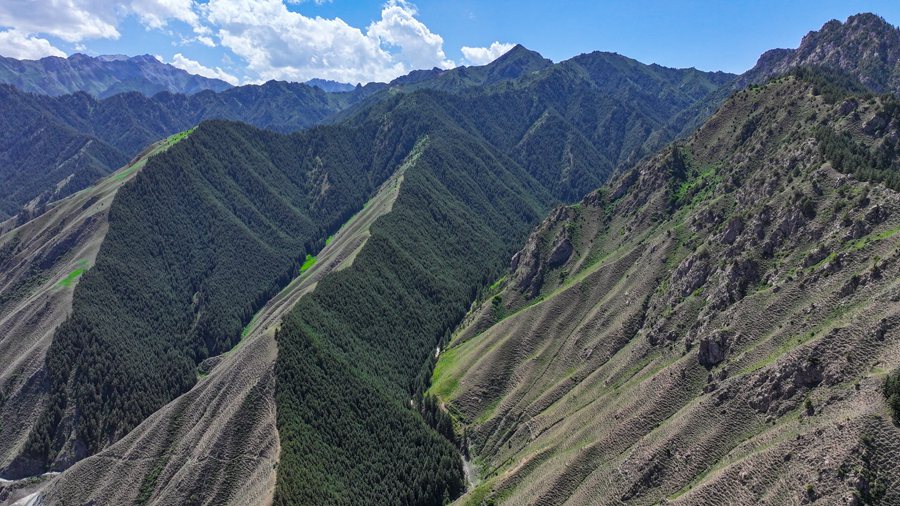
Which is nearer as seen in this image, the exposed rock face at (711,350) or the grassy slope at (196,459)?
the exposed rock face at (711,350)

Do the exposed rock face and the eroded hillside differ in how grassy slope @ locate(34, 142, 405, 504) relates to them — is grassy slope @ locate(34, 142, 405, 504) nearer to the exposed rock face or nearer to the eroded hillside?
the eroded hillside

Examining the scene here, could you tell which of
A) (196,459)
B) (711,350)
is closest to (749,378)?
(711,350)

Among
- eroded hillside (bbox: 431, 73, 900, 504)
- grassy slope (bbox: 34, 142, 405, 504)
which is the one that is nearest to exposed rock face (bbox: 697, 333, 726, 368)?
eroded hillside (bbox: 431, 73, 900, 504)

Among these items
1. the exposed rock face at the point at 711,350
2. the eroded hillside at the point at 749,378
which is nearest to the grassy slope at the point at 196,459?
the eroded hillside at the point at 749,378

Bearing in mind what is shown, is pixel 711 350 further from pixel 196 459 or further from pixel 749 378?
pixel 196 459

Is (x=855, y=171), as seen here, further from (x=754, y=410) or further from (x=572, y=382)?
(x=572, y=382)

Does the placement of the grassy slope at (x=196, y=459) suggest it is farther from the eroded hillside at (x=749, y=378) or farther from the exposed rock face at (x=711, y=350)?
the exposed rock face at (x=711, y=350)

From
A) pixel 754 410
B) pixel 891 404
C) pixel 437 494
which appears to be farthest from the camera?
pixel 437 494

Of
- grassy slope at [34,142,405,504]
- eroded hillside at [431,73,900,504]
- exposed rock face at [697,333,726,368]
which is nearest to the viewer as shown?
eroded hillside at [431,73,900,504]

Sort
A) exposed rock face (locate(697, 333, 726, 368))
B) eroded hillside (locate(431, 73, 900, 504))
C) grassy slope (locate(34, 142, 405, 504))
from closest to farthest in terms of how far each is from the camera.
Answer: eroded hillside (locate(431, 73, 900, 504)) → exposed rock face (locate(697, 333, 726, 368)) → grassy slope (locate(34, 142, 405, 504))

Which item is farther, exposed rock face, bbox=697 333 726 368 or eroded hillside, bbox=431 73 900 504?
exposed rock face, bbox=697 333 726 368

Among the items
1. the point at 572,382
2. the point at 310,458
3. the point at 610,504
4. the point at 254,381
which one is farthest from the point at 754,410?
the point at 254,381
